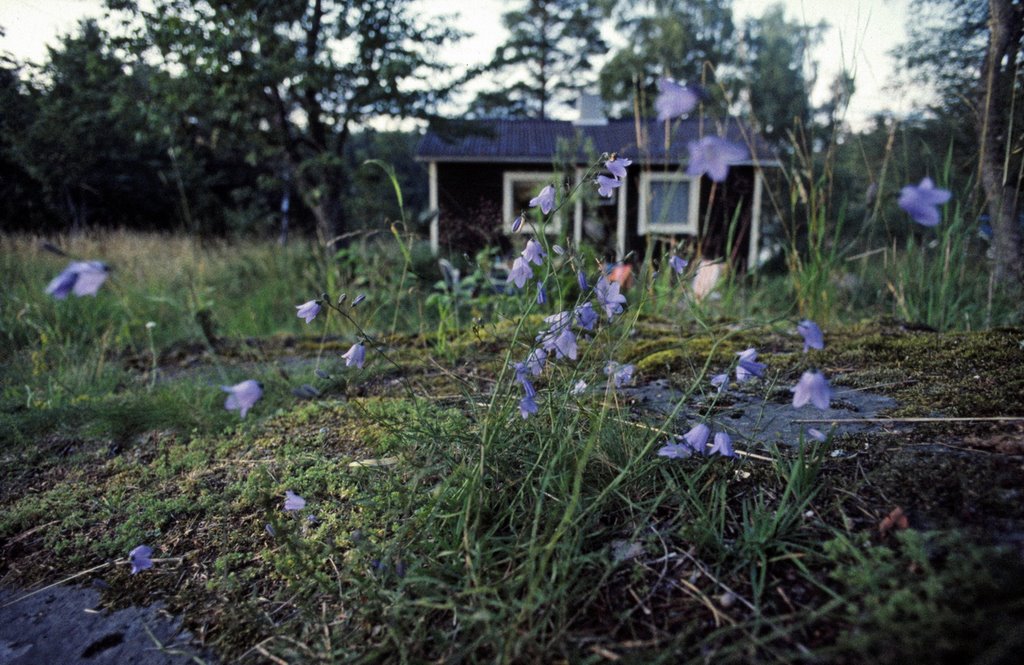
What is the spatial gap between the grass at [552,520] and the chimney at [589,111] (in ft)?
41.9

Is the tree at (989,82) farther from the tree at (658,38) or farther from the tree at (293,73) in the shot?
the tree at (658,38)

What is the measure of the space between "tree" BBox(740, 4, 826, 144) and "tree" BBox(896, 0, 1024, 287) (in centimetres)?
1437

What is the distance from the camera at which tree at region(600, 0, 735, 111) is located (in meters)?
18.2

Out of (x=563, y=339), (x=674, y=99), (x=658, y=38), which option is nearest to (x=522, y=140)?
(x=658, y=38)

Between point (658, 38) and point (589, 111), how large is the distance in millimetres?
6583

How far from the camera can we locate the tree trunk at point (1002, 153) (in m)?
2.48

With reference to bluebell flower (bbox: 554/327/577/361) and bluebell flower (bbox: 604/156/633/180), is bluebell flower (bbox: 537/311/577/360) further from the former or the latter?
bluebell flower (bbox: 604/156/633/180)

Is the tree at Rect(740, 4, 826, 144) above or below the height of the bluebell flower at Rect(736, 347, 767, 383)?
above

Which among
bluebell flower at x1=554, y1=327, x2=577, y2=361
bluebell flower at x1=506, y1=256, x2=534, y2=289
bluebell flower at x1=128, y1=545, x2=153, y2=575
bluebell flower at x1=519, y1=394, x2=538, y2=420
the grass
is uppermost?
bluebell flower at x1=506, y1=256, x2=534, y2=289

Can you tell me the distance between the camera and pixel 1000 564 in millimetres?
688

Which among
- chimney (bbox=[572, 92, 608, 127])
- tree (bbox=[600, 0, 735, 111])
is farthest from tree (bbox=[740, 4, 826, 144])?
chimney (bbox=[572, 92, 608, 127])

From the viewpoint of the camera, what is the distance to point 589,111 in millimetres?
13617

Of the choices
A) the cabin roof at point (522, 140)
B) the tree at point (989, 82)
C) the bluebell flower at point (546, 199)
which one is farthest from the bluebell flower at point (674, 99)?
the cabin roof at point (522, 140)

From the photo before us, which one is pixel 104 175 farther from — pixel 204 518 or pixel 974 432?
pixel 974 432
